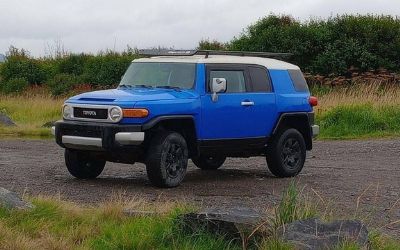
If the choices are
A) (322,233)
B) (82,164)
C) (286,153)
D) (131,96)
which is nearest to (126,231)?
(322,233)

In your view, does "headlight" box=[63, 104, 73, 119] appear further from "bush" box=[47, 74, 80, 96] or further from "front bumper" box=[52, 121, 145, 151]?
"bush" box=[47, 74, 80, 96]

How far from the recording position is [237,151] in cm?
1189

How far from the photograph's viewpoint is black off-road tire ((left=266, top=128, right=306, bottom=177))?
40.1ft

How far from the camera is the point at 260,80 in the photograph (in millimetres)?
12117

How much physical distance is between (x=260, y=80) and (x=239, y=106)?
76 centimetres

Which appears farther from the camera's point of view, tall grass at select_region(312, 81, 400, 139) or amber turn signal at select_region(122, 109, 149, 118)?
tall grass at select_region(312, 81, 400, 139)

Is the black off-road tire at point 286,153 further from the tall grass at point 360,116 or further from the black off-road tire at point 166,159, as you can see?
the tall grass at point 360,116

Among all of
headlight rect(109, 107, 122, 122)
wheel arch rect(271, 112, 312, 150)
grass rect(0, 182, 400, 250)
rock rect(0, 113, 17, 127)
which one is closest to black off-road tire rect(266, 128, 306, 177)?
wheel arch rect(271, 112, 312, 150)

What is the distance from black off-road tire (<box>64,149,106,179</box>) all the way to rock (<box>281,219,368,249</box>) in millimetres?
5231

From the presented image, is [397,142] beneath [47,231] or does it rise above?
beneath

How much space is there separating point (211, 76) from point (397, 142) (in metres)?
8.04

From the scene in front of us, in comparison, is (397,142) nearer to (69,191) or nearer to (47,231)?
(69,191)

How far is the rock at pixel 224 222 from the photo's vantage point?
22.2 ft

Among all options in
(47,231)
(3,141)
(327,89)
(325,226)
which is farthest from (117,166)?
(327,89)
